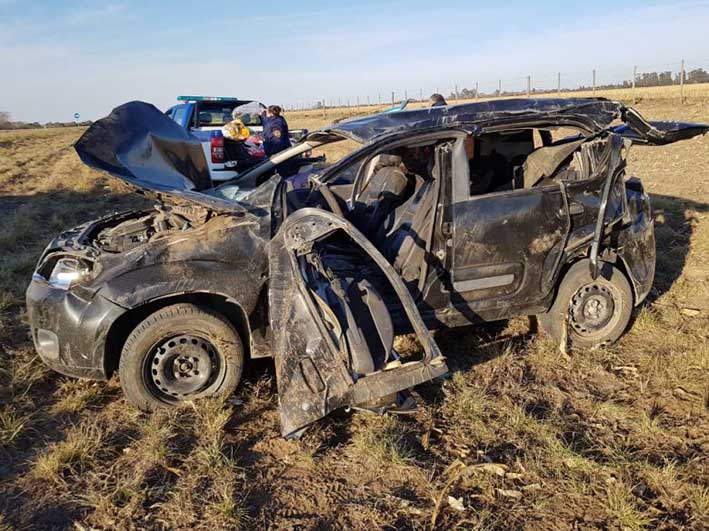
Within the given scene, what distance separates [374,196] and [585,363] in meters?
2.06

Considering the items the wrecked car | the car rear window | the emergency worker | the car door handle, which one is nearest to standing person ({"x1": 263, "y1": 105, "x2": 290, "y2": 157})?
the emergency worker

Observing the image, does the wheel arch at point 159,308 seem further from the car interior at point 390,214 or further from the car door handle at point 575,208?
the car door handle at point 575,208

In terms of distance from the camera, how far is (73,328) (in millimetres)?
3369

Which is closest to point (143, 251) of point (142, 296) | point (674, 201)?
point (142, 296)

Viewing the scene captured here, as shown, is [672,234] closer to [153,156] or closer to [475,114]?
[475,114]

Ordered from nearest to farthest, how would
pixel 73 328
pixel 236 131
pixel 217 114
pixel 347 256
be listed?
pixel 73 328
pixel 347 256
pixel 236 131
pixel 217 114

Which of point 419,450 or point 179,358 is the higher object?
point 179,358

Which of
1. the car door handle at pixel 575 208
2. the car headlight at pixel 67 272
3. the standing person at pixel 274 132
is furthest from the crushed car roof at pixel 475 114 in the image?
the standing person at pixel 274 132

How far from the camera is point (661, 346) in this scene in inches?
169

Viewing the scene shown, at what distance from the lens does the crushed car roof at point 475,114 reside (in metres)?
3.72

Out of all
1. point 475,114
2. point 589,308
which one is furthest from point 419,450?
point 475,114

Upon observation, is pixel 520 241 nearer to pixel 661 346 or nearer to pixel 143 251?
pixel 661 346

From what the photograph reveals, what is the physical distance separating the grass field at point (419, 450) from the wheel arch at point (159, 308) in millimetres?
403

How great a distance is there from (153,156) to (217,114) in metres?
6.34
